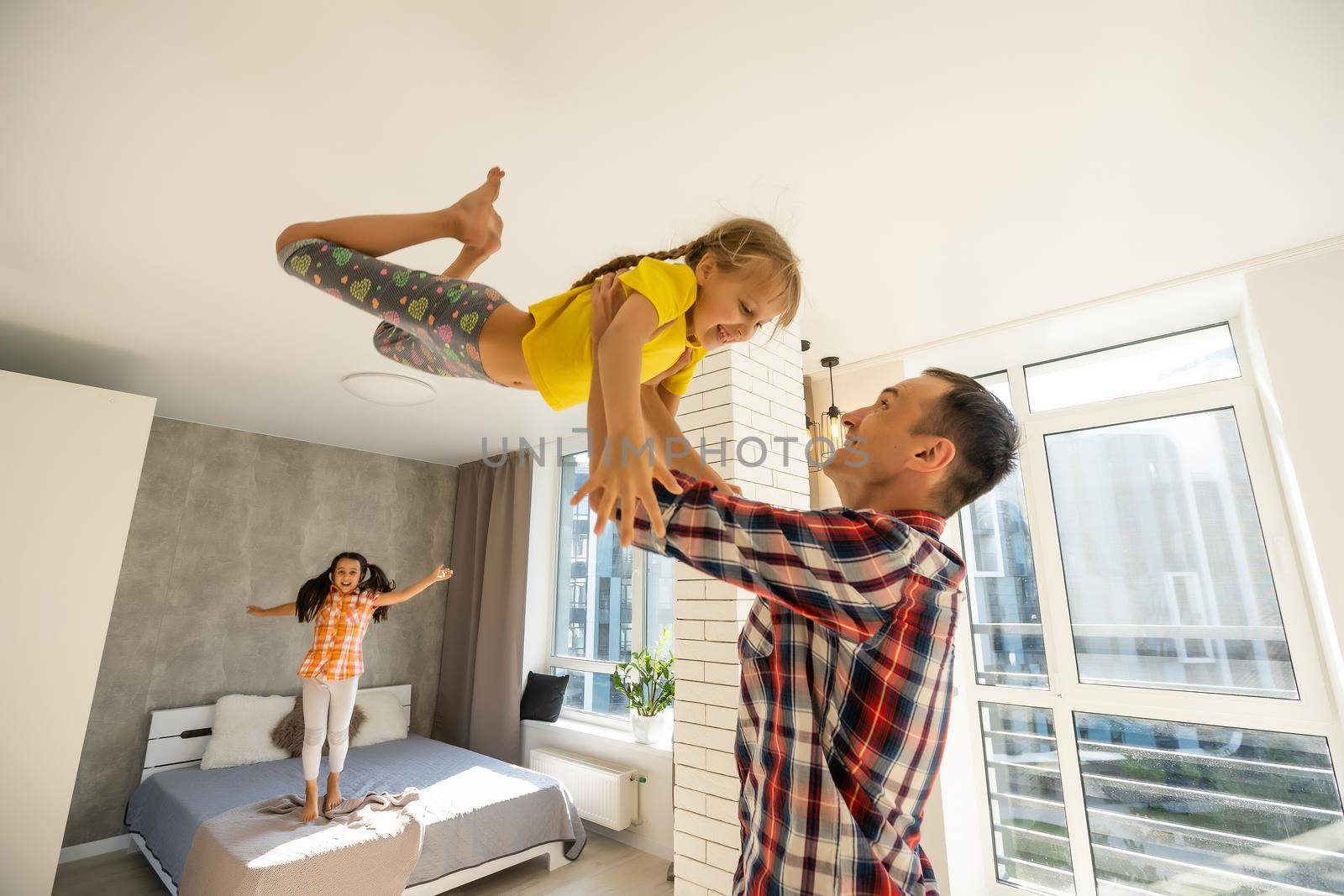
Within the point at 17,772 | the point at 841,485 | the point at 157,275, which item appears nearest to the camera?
the point at 841,485

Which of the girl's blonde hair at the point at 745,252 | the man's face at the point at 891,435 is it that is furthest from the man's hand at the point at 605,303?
the man's face at the point at 891,435

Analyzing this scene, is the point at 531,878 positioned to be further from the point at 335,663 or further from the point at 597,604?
the point at 597,604

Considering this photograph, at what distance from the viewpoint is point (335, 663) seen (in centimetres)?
324

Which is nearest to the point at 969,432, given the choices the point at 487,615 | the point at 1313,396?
the point at 1313,396

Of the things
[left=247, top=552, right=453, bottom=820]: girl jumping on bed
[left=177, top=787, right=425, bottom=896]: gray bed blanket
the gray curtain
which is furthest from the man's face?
the gray curtain

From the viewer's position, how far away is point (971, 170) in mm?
1957

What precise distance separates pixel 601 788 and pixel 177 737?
2.88m

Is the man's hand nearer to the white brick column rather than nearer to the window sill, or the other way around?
the white brick column

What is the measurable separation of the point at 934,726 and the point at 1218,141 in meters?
2.08

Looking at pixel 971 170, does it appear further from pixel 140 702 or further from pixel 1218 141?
pixel 140 702

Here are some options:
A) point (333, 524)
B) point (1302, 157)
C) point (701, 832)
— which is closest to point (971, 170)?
point (1302, 157)

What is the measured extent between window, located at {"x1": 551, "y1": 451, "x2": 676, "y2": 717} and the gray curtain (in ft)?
1.41

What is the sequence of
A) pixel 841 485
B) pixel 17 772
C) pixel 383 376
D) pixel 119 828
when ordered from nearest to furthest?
1. pixel 841 485
2. pixel 17 772
3. pixel 383 376
4. pixel 119 828

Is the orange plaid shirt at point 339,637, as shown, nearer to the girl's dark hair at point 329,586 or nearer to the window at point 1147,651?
the girl's dark hair at point 329,586
